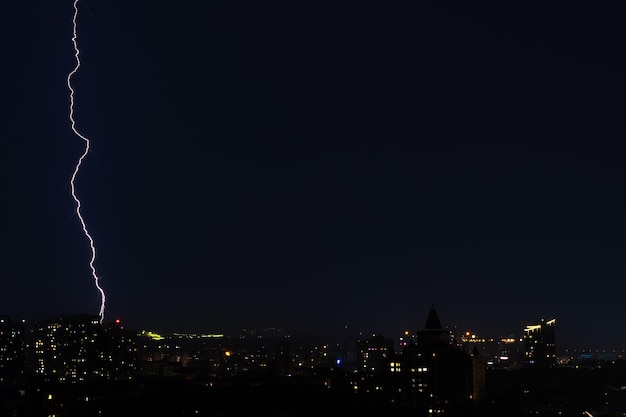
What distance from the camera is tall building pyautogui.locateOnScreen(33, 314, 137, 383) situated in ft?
255

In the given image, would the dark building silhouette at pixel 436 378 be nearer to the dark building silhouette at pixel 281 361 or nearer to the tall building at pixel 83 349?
the dark building silhouette at pixel 281 361

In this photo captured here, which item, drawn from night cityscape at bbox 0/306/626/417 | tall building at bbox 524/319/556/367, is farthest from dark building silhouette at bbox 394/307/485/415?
tall building at bbox 524/319/556/367

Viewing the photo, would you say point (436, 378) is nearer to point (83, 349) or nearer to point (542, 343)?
point (83, 349)

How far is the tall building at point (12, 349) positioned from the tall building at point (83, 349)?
1.35m

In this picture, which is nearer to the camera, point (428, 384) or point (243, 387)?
point (243, 387)

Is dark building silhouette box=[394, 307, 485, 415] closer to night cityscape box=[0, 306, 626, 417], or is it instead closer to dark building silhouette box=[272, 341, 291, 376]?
night cityscape box=[0, 306, 626, 417]

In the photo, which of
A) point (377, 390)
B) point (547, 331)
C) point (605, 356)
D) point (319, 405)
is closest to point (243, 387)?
point (319, 405)

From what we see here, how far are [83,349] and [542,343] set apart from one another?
171 feet

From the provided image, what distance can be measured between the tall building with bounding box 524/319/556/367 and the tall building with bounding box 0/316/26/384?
53533 millimetres

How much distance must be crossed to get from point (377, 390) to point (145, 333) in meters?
69.3

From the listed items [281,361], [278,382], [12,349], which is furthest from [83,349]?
[278,382]

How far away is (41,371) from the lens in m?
78.4

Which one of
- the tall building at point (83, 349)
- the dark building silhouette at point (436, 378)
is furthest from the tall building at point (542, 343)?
the dark building silhouette at point (436, 378)

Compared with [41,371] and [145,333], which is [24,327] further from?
[145,333]
